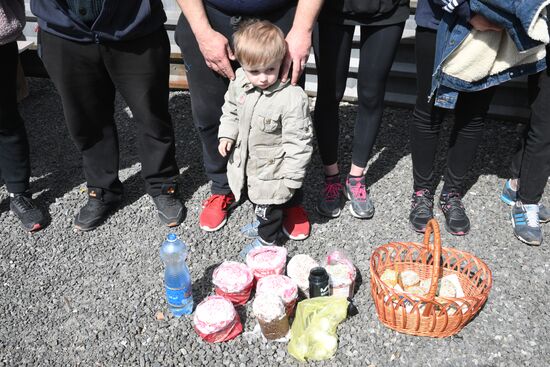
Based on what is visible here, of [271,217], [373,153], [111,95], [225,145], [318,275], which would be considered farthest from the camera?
[373,153]

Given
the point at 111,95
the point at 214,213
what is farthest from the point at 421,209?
the point at 111,95

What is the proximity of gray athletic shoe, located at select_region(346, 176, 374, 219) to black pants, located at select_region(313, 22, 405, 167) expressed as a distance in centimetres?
17

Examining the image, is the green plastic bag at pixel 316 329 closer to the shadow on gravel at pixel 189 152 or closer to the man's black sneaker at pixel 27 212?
the shadow on gravel at pixel 189 152

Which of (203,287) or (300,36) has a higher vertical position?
(300,36)

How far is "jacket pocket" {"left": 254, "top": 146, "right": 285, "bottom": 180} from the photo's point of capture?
3.05 meters

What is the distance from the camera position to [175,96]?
5625 mm

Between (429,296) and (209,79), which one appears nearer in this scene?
(429,296)

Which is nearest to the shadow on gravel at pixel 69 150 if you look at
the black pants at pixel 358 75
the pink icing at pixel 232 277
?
the pink icing at pixel 232 277

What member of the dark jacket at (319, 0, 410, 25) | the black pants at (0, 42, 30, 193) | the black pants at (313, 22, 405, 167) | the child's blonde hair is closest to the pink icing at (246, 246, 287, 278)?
the black pants at (313, 22, 405, 167)

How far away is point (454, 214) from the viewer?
3.75 meters

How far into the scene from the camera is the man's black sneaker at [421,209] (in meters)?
3.73

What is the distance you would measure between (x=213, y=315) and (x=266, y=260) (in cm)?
47

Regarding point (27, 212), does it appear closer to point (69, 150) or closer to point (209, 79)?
point (69, 150)

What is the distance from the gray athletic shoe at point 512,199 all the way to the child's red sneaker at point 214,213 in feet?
6.24
